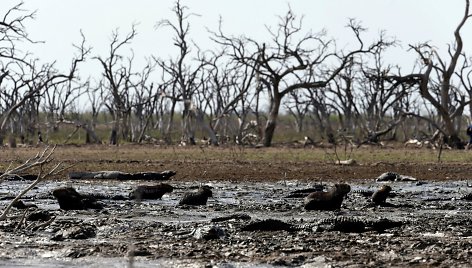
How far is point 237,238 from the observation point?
1141cm

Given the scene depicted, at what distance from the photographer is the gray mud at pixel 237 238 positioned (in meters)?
9.85

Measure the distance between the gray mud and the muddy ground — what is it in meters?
0.01

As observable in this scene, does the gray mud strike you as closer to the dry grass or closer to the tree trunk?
the dry grass

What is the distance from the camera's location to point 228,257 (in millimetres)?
10000

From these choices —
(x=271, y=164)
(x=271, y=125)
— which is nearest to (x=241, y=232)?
(x=271, y=164)

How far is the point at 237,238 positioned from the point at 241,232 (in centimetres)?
62

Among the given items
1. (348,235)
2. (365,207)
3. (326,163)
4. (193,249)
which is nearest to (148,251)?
(193,249)

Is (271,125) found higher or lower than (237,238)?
higher

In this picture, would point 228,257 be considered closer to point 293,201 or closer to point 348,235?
point 348,235

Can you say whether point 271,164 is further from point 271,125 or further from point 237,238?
point 237,238

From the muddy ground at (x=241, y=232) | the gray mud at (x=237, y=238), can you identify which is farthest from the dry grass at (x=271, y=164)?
the gray mud at (x=237, y=238)

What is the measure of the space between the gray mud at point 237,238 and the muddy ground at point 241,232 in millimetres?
11

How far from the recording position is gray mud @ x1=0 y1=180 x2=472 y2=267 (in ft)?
32.3

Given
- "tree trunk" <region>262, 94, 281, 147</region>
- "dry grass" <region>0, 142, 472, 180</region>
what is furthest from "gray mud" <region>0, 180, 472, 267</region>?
"tree trunk" <region>262, 94, 281, 147</region>
